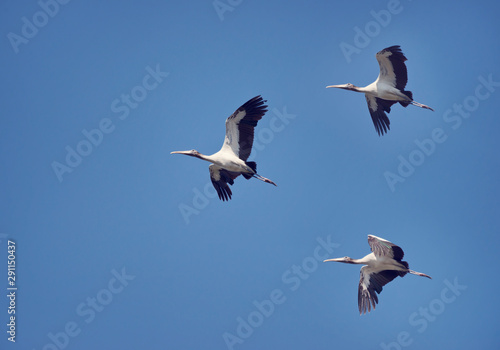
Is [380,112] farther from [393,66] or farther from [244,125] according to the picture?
[244,125]

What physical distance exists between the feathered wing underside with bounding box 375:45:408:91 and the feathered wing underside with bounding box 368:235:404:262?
611cm

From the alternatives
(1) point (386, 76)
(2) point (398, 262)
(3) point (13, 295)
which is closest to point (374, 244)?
(2) point (398, 262)

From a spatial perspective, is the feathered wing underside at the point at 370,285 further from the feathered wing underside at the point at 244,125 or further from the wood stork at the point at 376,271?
the feathered wing underside at the point at 244,125

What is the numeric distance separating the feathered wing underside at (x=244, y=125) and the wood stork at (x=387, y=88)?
15.3 feet

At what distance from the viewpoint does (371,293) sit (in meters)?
25.0

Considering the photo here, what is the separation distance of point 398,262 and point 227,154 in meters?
6.55

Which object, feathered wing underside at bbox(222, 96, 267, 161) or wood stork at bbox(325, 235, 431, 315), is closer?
wood stork at bbox(325, 235, 431, 315)

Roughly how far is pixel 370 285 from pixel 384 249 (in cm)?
184

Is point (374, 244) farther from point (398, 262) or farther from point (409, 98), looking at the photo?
point (409, 98)

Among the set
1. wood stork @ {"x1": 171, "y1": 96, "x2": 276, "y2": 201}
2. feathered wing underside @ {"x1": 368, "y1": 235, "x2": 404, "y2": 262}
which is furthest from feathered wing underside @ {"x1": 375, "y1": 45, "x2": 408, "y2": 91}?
feathered wing underside @ {"x1": 368, "y1": 235, "x2": 404, "y2": 262}

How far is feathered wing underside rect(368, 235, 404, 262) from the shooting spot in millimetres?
23406

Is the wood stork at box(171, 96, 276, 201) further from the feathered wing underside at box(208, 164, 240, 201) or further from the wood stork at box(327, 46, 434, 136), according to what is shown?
the wood stork at box(327, 46, 434, 136)

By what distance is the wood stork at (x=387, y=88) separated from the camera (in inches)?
1024

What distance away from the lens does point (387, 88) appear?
2672 centimetres
